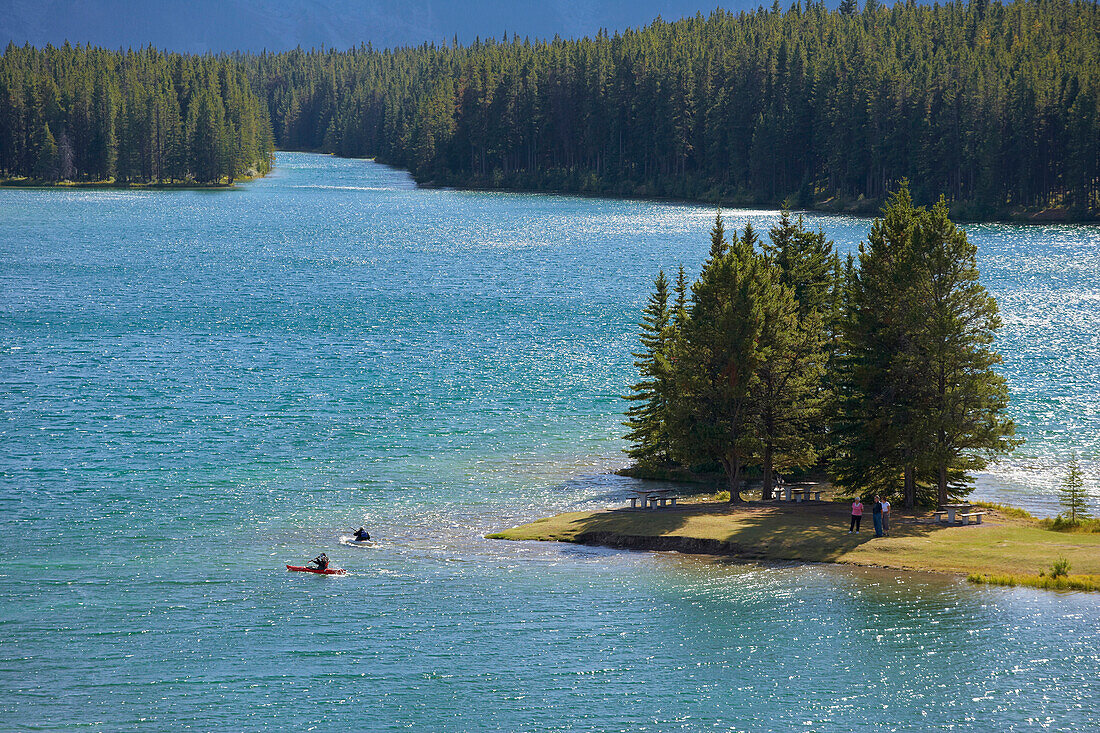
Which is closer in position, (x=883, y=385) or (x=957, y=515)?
(x=957, y=515)

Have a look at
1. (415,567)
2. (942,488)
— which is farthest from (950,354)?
(415,567)

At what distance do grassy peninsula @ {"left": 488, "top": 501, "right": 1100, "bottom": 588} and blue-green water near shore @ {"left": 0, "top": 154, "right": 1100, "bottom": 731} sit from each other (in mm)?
1250

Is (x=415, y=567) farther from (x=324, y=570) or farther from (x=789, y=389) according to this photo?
(x=789, y=389)

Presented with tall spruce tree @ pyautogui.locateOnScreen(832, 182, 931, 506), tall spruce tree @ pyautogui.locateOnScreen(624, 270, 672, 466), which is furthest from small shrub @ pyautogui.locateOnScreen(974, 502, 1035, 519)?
tall spruce tree @ pyautogui.locateOnScreen(624, 270, 672, 466)

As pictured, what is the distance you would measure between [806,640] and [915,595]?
511 centimetres

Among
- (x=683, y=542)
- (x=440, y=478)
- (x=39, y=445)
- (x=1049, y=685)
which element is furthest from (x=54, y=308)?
(x=1049, y=685)

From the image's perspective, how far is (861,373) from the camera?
167 feet

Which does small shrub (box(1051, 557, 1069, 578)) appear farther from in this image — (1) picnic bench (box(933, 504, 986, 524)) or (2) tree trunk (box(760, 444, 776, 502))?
(2) tree trunk (box(760, 444, 776, 502))

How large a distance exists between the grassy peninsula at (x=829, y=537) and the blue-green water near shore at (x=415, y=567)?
4.10 feet

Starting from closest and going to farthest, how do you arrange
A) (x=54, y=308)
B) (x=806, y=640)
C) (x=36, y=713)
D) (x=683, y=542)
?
1. (x=36, y=713)
2. (x=806, y=640)
3. (x=683, y=542)
4. (x=54, y=308)

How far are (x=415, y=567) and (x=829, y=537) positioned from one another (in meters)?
16.0

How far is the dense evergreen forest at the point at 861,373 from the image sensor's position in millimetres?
49344

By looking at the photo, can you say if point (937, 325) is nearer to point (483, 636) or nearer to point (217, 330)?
point (483, 636)

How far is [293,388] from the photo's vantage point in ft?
252
